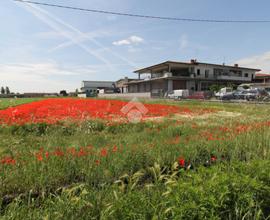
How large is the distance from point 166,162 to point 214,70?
56029mm

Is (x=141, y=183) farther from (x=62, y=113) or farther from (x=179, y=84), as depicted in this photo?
(x=179, y=84)

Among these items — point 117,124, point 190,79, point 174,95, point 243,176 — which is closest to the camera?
point 243,176

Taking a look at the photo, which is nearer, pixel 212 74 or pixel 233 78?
pixel 212 74

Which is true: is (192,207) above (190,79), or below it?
below

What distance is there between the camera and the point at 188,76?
167 ft

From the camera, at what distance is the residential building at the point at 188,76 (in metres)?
48.9

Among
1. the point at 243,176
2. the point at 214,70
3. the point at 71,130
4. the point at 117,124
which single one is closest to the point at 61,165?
the point at 243,176

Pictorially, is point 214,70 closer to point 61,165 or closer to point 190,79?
point 190,79

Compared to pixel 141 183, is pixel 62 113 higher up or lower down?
higher up

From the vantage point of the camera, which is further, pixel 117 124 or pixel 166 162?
pixel 117 124

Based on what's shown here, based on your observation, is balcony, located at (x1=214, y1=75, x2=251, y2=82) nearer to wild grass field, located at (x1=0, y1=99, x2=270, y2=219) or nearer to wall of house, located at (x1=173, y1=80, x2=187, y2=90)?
wall of house, located at (x1=173, y1=80, x2=187, y2=90)

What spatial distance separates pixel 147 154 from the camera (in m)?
4.36

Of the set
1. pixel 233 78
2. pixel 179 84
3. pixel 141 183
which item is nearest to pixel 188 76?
pixel 179 84

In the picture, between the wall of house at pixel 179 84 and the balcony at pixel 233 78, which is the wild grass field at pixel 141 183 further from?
the balcony at pixel 233 78
